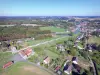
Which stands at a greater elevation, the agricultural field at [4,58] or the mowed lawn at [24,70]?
the agricultural field at [4,58]

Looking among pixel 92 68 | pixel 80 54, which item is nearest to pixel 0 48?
pixel 80 54

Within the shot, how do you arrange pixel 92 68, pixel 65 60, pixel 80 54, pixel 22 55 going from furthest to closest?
pixel 80 54
pixel 22 55
pixel 65 60
pixel 92 68

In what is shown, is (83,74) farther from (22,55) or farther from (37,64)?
(22,55)

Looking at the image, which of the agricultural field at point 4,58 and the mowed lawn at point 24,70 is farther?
the agricultural field at point 4,58

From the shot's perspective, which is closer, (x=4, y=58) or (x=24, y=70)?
(x=24, y=70)

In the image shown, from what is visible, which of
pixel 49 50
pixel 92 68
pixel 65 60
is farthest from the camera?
pixel 49 50

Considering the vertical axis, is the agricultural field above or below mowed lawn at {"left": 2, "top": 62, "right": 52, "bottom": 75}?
above

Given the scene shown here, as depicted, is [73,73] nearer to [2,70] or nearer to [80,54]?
[80,54]

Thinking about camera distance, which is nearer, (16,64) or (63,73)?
(63,73)
